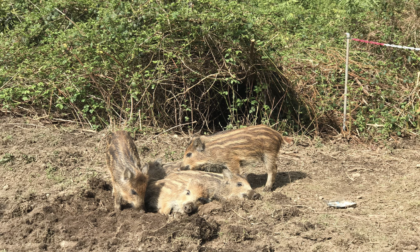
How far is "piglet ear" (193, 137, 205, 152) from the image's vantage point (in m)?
5.95

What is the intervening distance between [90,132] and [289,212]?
3780 mm

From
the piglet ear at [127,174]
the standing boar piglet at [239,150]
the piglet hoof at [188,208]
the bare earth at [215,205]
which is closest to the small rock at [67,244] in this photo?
the bare earth at [215,205]

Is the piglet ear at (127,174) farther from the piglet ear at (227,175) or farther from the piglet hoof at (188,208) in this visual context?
the piglet ear at (227,175)

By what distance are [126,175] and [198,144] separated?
1186 mm

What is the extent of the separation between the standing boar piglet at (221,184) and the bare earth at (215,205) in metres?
0.24

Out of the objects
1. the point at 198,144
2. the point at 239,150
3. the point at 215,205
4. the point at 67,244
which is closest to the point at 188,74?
the point at 198,144

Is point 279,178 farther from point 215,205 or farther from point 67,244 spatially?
point 67,244

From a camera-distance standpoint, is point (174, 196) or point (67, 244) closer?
point (67, 244)

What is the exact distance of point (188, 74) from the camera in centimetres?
738

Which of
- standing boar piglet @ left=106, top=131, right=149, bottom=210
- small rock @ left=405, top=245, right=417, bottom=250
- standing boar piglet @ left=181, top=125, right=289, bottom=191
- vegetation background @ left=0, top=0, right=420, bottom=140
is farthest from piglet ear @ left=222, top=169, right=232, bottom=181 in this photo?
small rock @ left=405, top=245, right=417, bottom=250

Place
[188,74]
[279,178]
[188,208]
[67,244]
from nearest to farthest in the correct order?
[67,244], [188,208], [279,178], [188,74]

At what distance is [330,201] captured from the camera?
5.43m

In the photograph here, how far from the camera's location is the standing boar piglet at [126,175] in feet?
16.8

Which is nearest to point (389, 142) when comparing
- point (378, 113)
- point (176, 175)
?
point (378, 113)
